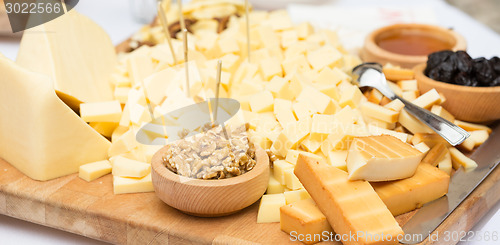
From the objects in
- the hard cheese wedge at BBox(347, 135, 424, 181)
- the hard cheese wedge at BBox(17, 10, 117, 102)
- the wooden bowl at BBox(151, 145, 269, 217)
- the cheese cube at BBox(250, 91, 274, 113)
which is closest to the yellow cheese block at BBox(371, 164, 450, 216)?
the hard cheese wedge at BBox(347, 135, 424, 181)

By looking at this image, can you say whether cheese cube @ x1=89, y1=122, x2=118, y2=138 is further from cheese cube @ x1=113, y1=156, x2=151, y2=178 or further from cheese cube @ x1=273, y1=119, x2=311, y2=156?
cheese cube @ x1=273, y1=119, x2=311, y2=156

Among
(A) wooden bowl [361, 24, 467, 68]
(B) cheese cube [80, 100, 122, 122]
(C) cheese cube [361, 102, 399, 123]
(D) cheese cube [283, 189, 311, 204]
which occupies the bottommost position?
(D) cheese cube [283, 189, 311, 204]

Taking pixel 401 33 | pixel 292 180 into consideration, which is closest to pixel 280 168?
pixel 292 180

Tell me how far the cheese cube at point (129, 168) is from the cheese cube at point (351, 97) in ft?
A: 1.61

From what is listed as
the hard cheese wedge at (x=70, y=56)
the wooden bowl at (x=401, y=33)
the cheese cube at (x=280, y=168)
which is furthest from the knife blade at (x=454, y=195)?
the hard cheese wedge at (x=70, y=56)

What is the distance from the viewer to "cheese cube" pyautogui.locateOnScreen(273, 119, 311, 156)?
4.09 ft

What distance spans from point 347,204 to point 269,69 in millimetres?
585

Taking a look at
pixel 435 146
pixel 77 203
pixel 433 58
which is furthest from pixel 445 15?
pixel 77 203

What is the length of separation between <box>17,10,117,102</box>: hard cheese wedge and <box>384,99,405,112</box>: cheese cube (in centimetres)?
73

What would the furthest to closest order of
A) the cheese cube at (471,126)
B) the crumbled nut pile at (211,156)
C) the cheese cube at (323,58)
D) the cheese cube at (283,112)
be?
1. the cheese cube at (323,58)
2. the cheese cube at (471,126)
3. the cheese cube at (283,112)
4. the crumbled nut pile at (211,156)

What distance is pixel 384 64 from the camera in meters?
1.74

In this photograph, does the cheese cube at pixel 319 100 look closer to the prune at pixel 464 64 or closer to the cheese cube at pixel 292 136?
the cheese cube at pixel 292 136

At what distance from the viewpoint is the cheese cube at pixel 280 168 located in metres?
1.19

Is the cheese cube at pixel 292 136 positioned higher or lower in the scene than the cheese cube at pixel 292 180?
higher
